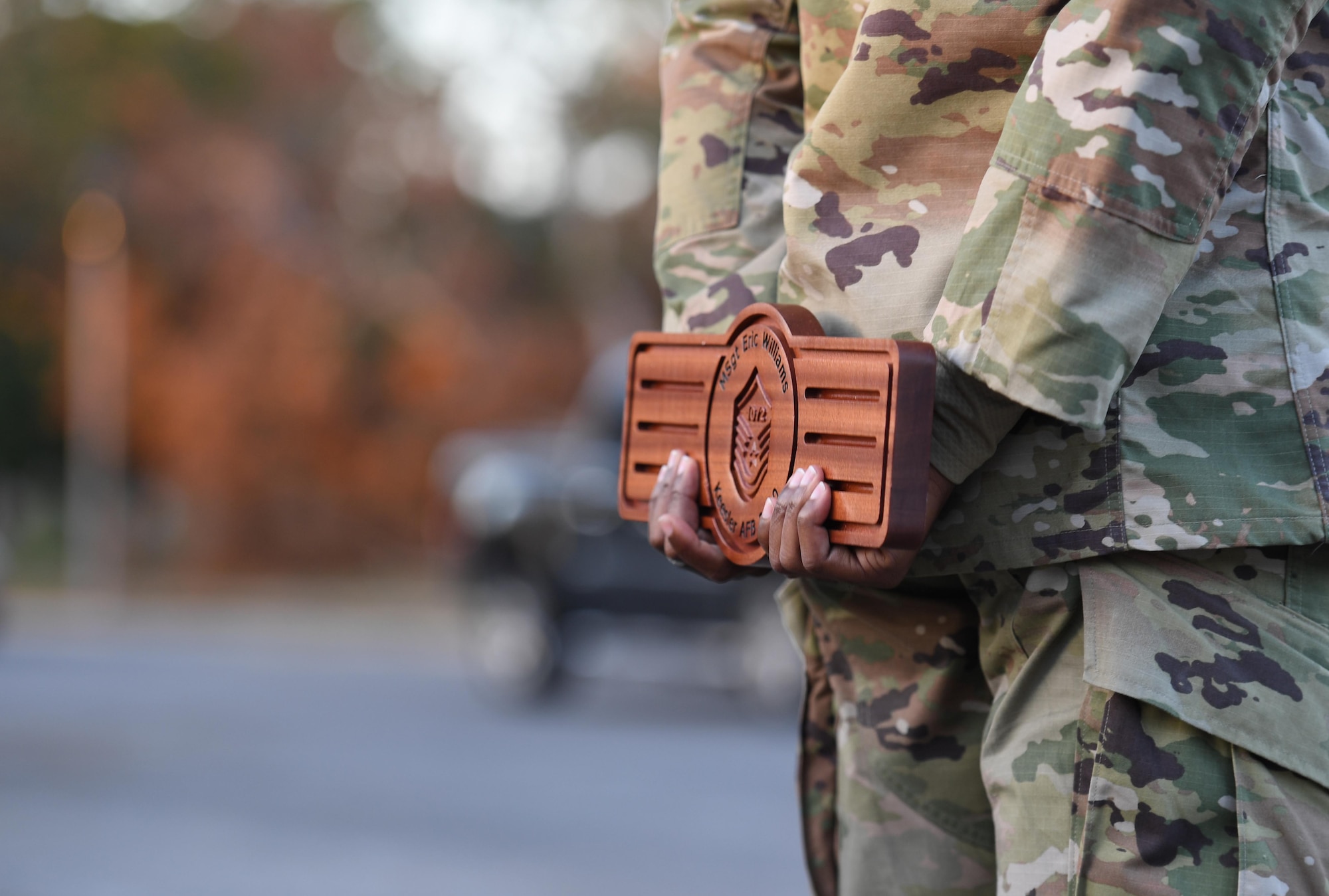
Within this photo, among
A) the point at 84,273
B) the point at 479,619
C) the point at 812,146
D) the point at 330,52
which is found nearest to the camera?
the point at 812,146

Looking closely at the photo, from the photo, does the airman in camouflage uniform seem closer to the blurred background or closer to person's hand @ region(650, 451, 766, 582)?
person's hand @ region(650, 451, 766, 582)

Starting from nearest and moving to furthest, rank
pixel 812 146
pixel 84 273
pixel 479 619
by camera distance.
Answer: pixel 812 146 < pixel 479 619 < pixel 84 273

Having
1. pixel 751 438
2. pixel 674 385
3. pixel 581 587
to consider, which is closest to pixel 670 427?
pixel 674 385

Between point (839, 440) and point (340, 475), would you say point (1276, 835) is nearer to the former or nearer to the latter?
point (839, 440)

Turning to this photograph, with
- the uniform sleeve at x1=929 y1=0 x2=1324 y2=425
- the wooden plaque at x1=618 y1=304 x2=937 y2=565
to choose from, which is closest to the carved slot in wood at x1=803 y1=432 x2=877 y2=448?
the wooden plaque at x1=618 y1=304 x2=937 y2=565

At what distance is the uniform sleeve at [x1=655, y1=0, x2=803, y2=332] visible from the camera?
1.53 m

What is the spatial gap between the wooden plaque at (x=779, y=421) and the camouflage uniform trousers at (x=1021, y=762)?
15 cm

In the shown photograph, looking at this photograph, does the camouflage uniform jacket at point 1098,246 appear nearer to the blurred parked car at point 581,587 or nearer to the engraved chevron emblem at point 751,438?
the engraved chevron emblem at point 751,438

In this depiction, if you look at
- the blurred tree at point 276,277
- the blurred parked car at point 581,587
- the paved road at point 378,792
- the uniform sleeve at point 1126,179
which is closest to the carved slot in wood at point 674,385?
the uniform sleeve at point 1126,179

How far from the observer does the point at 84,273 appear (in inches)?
760

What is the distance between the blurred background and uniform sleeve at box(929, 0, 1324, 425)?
3507 mm

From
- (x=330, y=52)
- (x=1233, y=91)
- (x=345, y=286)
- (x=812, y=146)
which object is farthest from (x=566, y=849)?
(x=330, y=52)

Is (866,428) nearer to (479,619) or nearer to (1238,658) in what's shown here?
(1238,658)

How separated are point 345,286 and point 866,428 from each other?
62.3 feet
